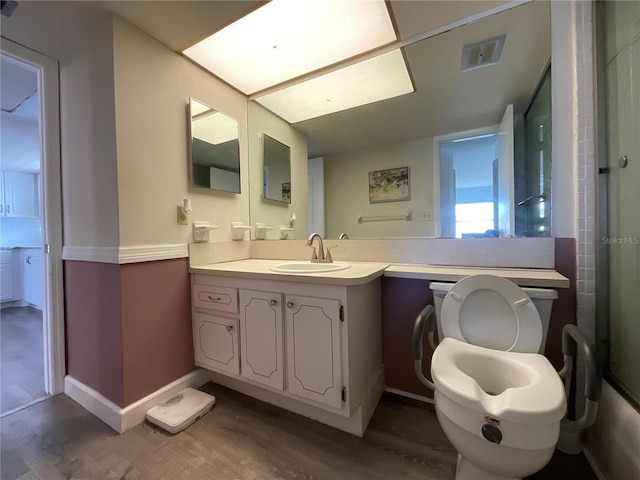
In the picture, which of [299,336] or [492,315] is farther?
[299,336]

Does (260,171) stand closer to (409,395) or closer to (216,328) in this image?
(216,328)

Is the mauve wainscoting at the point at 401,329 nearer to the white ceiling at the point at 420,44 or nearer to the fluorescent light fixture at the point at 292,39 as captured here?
the white ceiling at the point at 420,44

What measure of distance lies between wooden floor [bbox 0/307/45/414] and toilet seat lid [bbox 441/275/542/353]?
245cm

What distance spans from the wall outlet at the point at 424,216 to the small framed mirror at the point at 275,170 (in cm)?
103

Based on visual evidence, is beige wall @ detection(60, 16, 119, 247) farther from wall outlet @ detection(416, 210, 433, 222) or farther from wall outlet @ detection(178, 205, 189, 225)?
wall outlet @ detection(416, 210, 433, 222)

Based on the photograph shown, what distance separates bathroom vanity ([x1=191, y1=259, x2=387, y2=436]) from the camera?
1181 mm

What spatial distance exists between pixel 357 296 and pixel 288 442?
2.49 ft

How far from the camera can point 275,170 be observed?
2162 millimetres

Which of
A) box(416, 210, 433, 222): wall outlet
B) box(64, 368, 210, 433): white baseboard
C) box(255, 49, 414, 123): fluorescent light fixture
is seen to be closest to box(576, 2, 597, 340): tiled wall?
box(416, 210, 433, 222): wall outlet

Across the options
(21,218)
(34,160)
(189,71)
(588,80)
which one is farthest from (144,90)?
(21,218)

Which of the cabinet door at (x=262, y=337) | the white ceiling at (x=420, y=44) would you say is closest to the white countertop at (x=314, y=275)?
the cabinet door at (x=262, y=337)

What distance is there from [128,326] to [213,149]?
120 cm

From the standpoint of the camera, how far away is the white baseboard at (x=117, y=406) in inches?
51.8

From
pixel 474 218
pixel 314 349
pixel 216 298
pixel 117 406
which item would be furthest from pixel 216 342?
pixel 474 218
